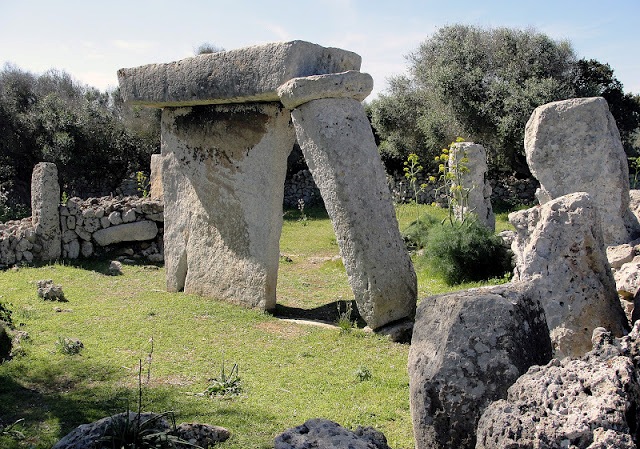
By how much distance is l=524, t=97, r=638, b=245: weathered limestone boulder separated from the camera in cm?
807

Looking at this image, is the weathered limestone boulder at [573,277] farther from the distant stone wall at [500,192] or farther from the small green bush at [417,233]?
the distant stone wall at [500,192]

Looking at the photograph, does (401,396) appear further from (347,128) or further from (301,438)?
(347,128)

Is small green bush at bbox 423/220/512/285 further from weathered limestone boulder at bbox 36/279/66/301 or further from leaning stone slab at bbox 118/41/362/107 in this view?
weathered limestone boulder at bbox 36/279/66/301

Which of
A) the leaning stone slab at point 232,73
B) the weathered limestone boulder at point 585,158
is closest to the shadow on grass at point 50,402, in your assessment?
the leaning stone slab at point 232,73

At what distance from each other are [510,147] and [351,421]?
50.6ft

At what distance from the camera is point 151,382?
19.3 ft

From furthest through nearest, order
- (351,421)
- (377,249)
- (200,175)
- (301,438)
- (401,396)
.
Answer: (200,175)
(377,249)
(401,396)
(351,421)
(301,438)

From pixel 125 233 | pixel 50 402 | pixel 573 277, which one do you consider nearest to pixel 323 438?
pixel 573 277

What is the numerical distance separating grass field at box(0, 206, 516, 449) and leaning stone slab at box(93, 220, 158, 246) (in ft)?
6.00

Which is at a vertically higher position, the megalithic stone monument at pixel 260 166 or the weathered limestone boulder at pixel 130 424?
the megalithic stone monument at pixel 260 166

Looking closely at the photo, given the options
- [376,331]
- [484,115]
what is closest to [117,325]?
[376,331]

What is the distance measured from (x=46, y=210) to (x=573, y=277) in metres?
10.2

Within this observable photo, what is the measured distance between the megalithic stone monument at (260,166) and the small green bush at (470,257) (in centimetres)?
237

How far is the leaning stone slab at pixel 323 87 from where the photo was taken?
7004mm
